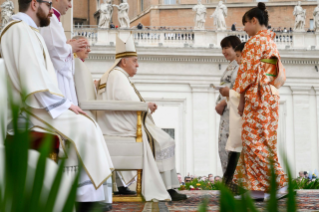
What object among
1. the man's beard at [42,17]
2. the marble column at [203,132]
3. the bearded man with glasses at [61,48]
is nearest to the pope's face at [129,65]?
the bearded man with glasses at [61,48]

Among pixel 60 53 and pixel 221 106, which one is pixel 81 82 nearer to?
pixel 60 53

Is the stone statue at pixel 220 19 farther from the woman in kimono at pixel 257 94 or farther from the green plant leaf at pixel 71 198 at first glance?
the green plant leaf at pixel 71 198

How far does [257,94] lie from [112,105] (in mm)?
1095

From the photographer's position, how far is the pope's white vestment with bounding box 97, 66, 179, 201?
13.4 feet

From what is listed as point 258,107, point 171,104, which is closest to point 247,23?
point 258,107

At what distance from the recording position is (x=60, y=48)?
366 centimetres

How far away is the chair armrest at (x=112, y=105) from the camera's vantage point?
4082 millimetres

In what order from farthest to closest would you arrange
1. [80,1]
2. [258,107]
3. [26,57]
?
[80,1]
[258,107]
[26,57]

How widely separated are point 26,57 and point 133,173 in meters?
2.29

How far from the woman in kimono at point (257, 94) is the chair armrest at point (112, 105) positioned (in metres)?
0.77

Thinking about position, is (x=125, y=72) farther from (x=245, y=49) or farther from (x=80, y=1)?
(x=80, y=1)

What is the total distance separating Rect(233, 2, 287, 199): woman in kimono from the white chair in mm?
780

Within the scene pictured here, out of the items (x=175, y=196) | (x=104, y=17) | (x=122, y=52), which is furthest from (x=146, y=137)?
(x=104, y=17)

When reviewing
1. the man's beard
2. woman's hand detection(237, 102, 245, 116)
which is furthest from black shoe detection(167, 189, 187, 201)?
the man's beard
